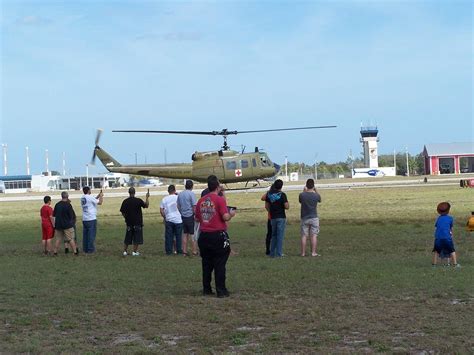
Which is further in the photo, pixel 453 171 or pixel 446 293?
pixel 453 171

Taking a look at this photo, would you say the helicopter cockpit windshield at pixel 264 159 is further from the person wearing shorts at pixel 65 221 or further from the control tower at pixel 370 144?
the control tower at pixel 370 144

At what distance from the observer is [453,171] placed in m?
120

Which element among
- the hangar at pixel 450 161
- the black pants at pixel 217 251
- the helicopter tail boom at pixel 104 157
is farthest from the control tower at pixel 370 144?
the black pants at pixel 217 251

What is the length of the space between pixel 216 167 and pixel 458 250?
21.6m

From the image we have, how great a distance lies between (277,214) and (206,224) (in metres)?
5.38

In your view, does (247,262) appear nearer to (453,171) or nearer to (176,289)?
(176,289)

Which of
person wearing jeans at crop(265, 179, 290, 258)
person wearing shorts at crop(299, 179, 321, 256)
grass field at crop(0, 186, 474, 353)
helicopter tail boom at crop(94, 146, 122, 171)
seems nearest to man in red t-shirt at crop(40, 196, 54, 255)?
grass field at crop(0, 186, 474, 353)

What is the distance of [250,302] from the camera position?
34.4ft

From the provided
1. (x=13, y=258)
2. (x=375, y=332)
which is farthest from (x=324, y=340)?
(x=13, y=258)

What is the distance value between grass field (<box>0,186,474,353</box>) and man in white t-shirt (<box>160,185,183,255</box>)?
463 millimetres

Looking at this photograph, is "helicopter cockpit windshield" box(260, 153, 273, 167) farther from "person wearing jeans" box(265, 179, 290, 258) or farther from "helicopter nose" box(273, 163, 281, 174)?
"person wearing jeans" box(265, 179, 290, 258)

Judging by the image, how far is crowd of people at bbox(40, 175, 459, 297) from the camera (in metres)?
11.1

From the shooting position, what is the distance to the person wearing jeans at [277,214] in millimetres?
16203

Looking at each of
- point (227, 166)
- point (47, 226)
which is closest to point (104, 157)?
point (227, 166)
